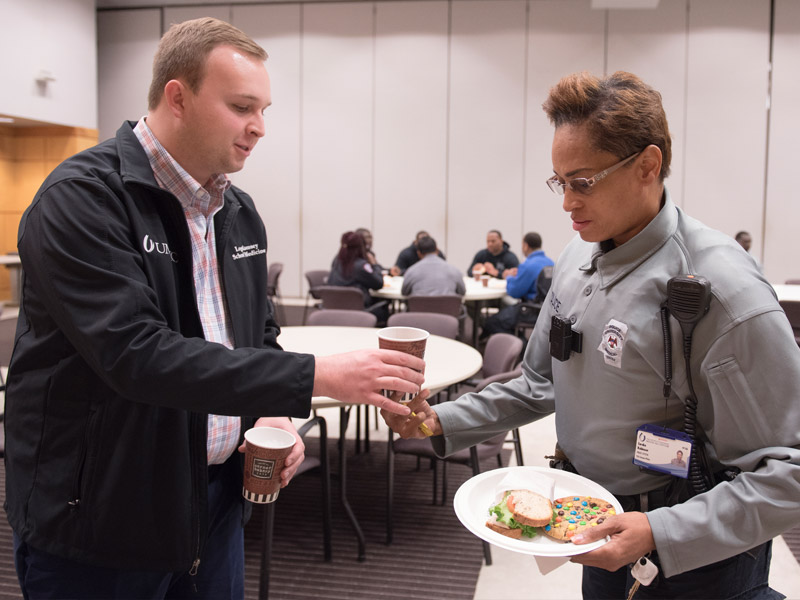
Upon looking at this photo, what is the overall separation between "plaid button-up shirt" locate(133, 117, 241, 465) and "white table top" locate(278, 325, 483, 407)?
4.10 ft

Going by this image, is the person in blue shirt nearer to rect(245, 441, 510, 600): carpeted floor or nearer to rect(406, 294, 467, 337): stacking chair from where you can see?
rect(406, 294, 467, 337): stacking chair

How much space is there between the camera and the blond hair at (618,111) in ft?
4.28

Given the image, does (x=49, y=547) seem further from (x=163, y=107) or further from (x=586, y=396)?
(x=586, y=396)

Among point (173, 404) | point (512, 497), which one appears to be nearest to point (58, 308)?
point (173, 404)

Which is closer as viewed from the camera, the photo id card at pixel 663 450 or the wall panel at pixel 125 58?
the photo id card at pixel 663 450

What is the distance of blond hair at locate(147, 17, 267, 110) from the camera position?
1450 millimetres

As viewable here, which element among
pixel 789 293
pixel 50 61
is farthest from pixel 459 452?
pixel 50 61

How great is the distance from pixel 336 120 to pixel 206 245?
1003 cm

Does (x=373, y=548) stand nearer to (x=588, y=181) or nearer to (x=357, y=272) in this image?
(x=588, y=181)

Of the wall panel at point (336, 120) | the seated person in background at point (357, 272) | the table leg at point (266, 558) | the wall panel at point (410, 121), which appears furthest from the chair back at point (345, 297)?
the wall panel at point (336, 120)

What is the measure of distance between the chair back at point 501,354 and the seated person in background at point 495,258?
15.5ft

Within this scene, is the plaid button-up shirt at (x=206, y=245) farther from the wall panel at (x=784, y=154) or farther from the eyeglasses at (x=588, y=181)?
the wall panel at (x=784, y=154)

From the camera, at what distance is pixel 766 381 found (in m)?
1.20

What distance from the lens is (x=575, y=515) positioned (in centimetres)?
134
